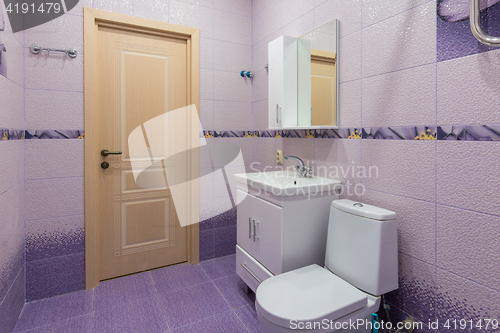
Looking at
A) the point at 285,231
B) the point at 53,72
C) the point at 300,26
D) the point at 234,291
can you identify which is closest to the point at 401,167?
the point at 285,231

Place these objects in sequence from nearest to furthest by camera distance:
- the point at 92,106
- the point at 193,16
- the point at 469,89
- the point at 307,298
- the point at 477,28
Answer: the point at 477,28, the point at 469,89, the point at 307,298, the point at 92,106, the point at 193,16

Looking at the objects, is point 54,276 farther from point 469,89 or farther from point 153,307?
point 469,89

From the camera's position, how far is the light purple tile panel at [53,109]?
1.90 metres

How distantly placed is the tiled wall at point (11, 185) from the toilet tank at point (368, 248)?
1.80 m

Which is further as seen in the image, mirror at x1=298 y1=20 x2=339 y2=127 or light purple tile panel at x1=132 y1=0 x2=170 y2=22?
light purple tile panel at x1=132 y1=0 x2=170 y2=22

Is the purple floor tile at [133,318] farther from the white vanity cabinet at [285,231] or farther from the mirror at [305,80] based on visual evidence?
the mirror at [305,80]

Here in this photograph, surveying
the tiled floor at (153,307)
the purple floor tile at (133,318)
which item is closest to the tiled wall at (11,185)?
the tiled floor at (153,307)

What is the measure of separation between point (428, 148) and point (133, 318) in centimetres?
191

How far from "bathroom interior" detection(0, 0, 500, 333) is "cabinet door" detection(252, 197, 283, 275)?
53 millimetres

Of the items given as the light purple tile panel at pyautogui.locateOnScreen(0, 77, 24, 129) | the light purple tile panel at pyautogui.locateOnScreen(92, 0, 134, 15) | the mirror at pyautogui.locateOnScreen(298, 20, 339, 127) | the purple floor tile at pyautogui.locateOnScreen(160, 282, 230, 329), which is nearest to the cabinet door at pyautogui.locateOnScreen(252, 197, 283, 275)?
the purple floor tile at pyautogui.locateOnScreen(160, 282, 230, 329)

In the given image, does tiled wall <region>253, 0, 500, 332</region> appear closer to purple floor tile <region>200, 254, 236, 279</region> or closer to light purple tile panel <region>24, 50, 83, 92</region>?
purple floor tile <region>200, 254, 236, 279</region>

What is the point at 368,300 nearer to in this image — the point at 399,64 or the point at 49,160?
Result: the point at 399,64

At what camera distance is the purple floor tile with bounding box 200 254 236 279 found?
232 centimetres

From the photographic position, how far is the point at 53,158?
1.97m
